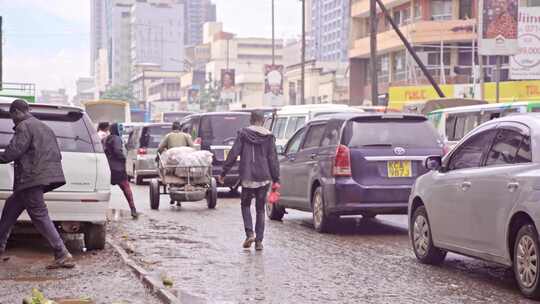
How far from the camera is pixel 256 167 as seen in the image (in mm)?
12227

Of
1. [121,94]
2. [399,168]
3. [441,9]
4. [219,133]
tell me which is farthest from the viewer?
[121,94]

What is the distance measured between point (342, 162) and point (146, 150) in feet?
55.7

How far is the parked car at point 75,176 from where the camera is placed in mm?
11172

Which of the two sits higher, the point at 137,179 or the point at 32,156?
the point at 32,156

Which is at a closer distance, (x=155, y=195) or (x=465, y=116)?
(x=155, y=195)

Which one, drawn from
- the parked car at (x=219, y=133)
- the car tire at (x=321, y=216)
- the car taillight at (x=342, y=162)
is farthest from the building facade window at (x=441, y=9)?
the car taillight at (x=342, y=162)

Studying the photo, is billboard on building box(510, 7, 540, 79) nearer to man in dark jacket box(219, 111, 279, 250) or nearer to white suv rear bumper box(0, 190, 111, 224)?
Result: man in dark jacket box(219, 111, 279, 250)

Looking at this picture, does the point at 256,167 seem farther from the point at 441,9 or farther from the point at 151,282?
the point at 441,9

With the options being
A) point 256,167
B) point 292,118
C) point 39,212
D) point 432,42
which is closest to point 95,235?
point 39,212

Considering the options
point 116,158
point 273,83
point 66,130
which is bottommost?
point 116,158

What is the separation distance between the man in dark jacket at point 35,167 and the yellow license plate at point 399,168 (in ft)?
16.9

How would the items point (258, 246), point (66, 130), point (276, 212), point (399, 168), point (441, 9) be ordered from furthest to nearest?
point (441, 9) < point (276, 212) < point (399, 168) < point (258, 246) < point (66, 130)

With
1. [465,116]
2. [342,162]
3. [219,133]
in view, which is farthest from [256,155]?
[465,116]

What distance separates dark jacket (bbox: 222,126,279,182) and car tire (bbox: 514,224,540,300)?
4.33 m
